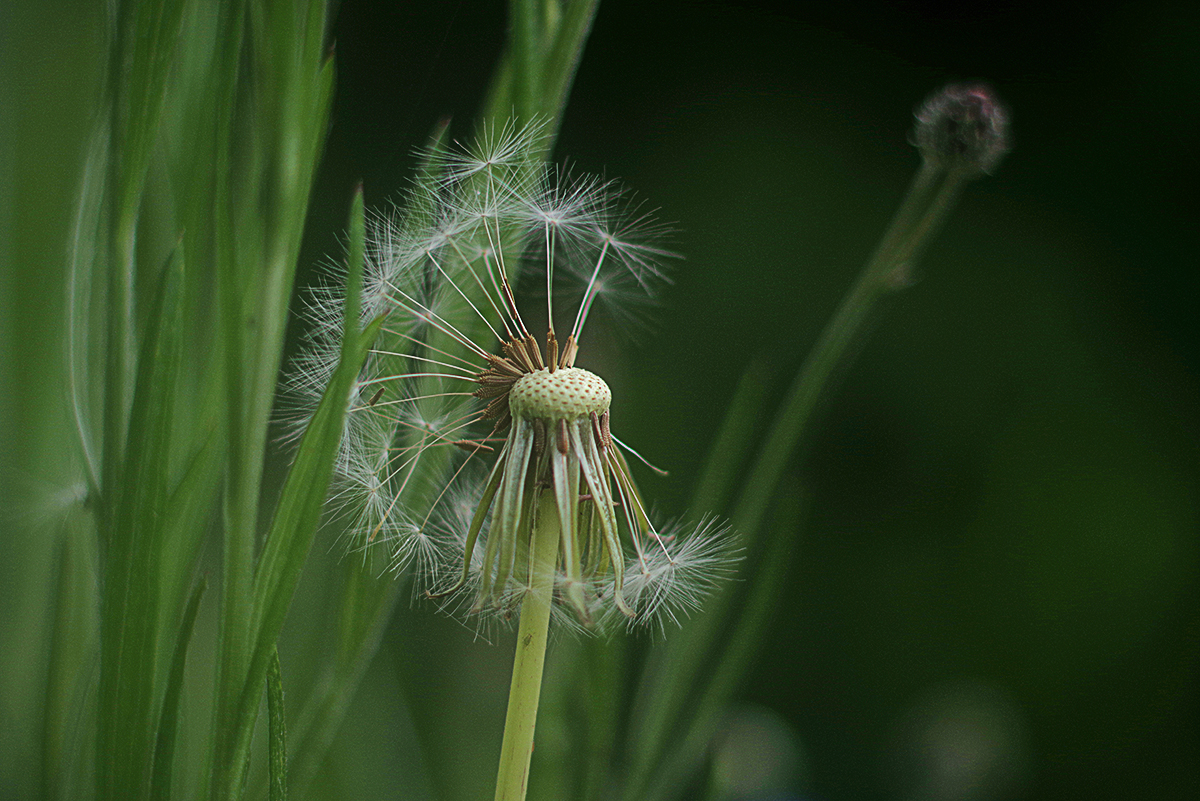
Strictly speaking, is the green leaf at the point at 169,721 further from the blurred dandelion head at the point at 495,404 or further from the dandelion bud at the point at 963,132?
the dandelion bud at the point at 963,132

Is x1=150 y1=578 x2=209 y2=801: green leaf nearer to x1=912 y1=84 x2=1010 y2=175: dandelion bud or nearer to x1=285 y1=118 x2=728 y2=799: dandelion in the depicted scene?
x1=285 y1=118 x2=728 y2=799: dandelion

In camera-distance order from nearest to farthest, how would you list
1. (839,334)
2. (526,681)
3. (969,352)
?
1. (526,681)
2. (839,334)
3. (969,352)

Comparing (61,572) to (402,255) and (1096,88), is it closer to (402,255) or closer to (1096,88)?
(402,255)

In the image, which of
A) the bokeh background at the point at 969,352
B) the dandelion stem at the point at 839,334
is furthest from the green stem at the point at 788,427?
the bokeh background at the point at 969,352

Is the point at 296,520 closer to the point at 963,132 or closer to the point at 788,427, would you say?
the point at 788,427

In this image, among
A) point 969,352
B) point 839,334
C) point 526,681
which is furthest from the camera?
point 969,352

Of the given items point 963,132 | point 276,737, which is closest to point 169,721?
point 276,737

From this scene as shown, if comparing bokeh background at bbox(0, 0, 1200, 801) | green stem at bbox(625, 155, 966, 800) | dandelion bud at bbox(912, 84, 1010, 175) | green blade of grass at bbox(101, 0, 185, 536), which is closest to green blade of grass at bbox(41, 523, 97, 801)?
green blade of grass at bbox(101, 0, 185, 536)
